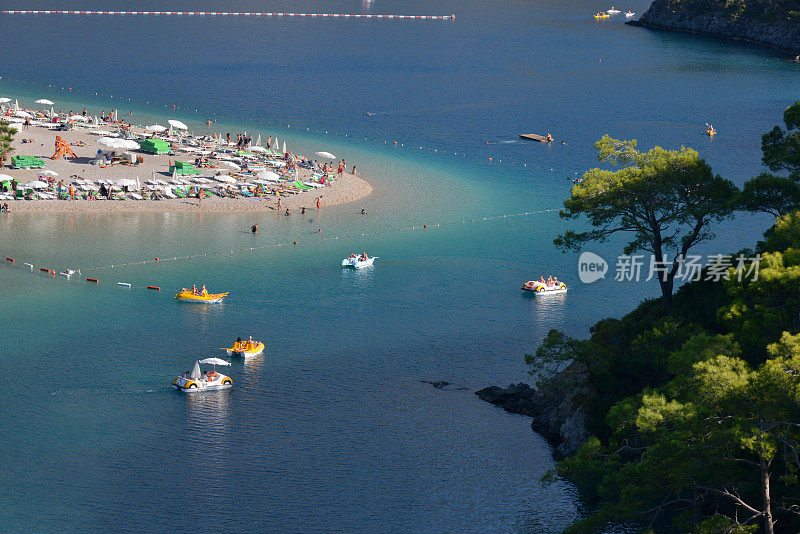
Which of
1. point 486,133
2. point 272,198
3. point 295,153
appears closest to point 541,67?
point 486,133

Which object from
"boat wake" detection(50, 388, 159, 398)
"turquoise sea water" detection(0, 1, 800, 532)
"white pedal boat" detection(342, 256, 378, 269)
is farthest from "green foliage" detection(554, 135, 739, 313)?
"white pedal boat" detection(342, 256, 378, 269)

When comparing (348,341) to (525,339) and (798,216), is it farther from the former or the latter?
(798,216)

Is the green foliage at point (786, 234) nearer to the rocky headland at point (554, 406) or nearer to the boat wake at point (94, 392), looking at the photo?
the rocky headland at point (554, 406)

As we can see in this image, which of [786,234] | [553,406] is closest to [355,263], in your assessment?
[553,406]

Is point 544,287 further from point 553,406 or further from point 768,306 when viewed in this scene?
point 768,306

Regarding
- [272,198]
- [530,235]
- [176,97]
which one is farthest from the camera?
[176,97]

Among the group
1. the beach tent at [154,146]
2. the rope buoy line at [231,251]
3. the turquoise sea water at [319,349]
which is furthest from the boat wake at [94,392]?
the beach tent at [154,146]

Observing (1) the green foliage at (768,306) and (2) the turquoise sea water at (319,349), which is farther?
(2) the turquoise sea water at (319,349)
